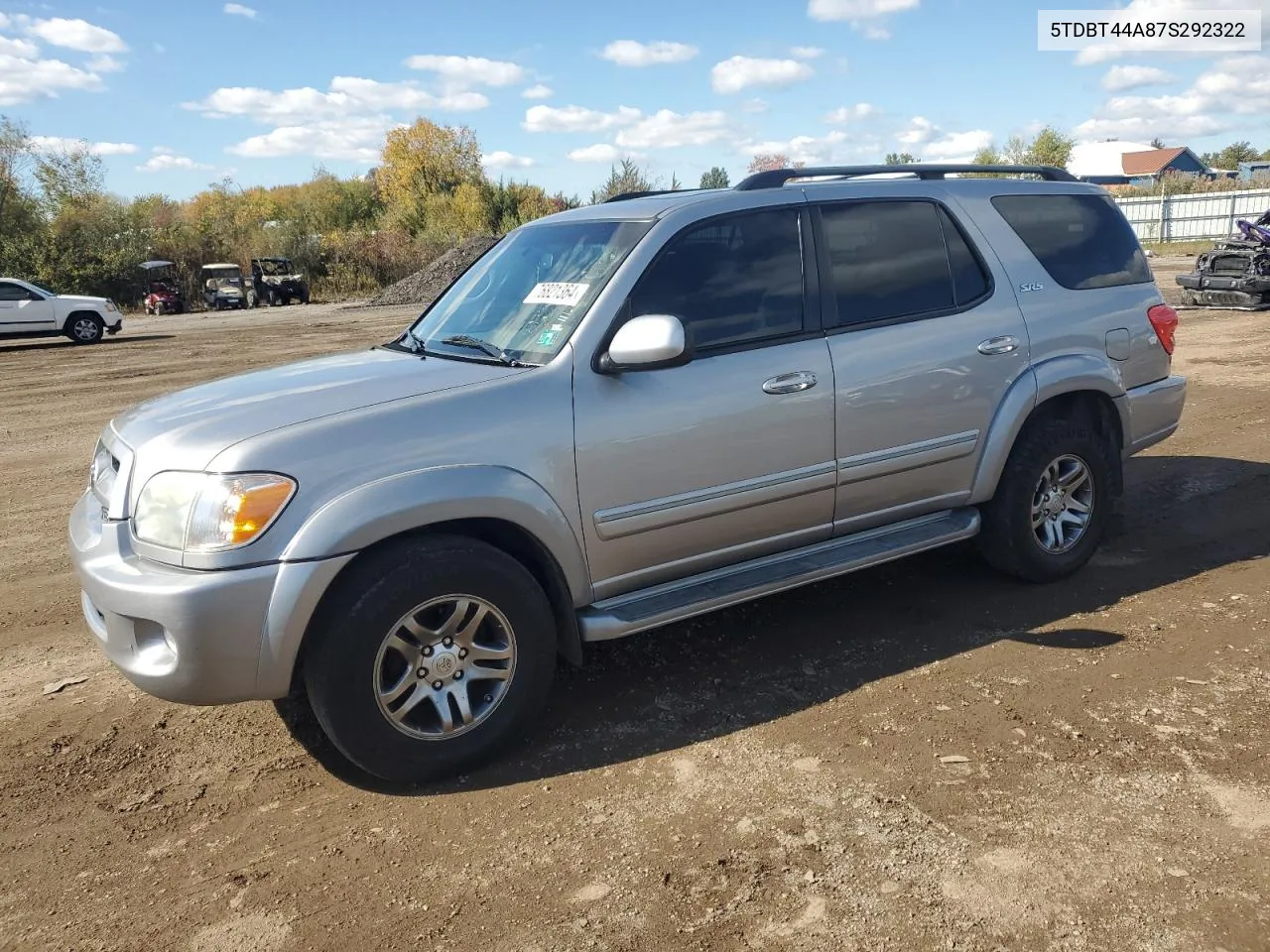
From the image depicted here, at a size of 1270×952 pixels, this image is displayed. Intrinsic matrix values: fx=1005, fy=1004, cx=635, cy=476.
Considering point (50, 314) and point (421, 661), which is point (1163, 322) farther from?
point (50, 314)

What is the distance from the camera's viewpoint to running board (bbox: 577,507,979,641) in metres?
3.71

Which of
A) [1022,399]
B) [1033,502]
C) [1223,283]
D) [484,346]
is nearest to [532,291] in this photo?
[484,346]

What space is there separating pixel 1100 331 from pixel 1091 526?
99cm

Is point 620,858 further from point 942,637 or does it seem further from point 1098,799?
point 942,637

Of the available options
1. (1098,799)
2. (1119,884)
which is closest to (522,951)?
(1119,884)

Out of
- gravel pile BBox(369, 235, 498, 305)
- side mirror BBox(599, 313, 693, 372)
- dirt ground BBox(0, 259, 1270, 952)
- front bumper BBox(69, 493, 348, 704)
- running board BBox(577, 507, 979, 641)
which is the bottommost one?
dirt ground BBox(0, 259, 1270, 952)

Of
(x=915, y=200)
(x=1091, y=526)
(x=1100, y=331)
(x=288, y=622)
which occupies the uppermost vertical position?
(x=915, y=200)

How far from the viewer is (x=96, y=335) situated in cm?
2308

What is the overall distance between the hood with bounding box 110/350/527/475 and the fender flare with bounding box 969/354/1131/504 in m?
2.33

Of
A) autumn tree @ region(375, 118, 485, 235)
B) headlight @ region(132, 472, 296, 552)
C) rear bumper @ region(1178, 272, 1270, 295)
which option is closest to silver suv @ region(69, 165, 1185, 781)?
headlight @ region(132, 472, 296, 552)

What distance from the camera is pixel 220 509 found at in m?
3.11

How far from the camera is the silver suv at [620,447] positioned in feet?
10.5

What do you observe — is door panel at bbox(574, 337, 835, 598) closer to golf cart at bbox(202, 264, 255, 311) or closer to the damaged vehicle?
the damaged vehicle

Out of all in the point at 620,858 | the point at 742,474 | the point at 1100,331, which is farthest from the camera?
the point at 1100,331
